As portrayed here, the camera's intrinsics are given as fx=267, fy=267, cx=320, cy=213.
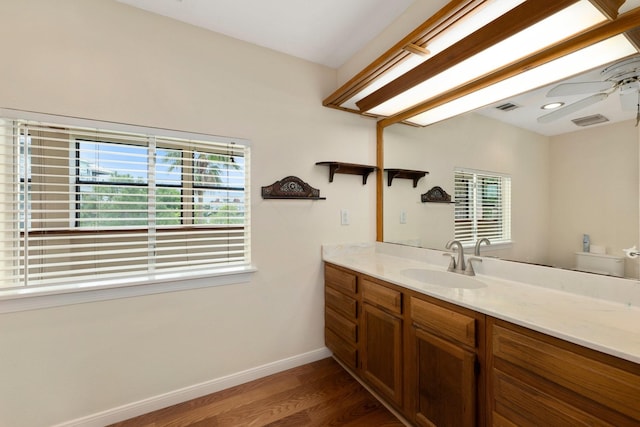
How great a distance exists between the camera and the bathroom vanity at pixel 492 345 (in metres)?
0.87

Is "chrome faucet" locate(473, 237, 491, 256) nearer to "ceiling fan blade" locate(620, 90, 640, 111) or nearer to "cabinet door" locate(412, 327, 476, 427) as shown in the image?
"cabinet door" locate(412, 327, 476, 427)

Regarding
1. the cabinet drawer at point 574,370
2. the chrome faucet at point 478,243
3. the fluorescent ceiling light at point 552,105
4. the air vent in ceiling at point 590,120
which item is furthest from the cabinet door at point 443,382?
the fluorescent ceiling light at point 552,105

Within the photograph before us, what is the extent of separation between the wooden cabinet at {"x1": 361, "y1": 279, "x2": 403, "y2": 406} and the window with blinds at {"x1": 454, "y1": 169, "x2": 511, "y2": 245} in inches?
27.9

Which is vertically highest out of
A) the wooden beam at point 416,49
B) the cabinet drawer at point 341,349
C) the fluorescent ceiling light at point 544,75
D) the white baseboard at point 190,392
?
the wooden beam at point 416,49

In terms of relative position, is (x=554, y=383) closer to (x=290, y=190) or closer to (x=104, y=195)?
(x=290, y=190)

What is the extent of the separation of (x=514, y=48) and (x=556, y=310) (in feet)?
4.26

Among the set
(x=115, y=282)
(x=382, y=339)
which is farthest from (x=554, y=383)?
(x=115, y=282)

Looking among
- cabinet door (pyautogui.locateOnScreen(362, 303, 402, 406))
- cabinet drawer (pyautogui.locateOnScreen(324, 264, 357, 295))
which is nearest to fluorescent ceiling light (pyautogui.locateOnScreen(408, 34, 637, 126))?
cabinet drawer (pyautogui.locateOnScreen(324, 264, 357, 295))

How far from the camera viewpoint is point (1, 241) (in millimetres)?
1419

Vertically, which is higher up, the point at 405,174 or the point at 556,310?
the point at 405,174

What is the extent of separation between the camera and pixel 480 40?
138 cm

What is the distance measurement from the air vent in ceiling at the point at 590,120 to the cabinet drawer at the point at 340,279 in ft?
5.10

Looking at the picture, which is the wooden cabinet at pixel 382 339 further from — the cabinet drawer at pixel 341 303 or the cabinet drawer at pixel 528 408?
the cabinet drawer at pixel 528 408

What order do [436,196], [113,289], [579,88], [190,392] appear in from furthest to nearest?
1. [436,196]
2. [190,392]
3. [113,289]
4. [579,88]
